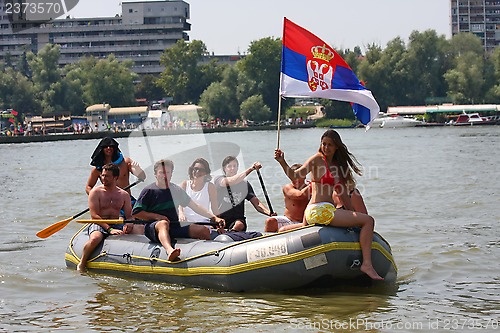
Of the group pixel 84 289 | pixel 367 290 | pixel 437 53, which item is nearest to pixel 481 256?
pixel 367 290

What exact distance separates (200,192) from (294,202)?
1324 millimetres

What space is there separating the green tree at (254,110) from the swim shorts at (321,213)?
306ft

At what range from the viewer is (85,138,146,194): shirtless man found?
487 inches

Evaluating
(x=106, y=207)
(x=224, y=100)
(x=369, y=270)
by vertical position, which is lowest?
(x=369, y=270)

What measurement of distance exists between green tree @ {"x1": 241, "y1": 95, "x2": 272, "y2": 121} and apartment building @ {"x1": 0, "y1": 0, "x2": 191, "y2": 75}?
214 feet

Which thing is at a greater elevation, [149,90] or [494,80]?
[149,90]

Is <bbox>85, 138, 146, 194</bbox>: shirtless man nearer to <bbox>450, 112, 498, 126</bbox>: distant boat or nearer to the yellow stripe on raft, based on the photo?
the yellow stripe on raft

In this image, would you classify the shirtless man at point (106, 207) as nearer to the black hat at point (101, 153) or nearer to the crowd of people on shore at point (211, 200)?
the crowd of people on shore at point (211, 200)

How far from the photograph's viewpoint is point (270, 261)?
10.1m

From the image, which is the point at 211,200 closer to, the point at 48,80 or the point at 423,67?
the point at 423,67

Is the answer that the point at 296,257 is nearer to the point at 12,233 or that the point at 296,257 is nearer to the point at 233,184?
the point at 233,184

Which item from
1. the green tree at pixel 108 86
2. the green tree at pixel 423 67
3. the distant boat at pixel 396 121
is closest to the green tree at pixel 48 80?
the green tree at pixel 108 86

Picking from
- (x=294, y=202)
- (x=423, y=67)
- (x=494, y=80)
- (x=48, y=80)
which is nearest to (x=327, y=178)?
(x=294, y=202)

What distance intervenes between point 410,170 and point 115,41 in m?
140
